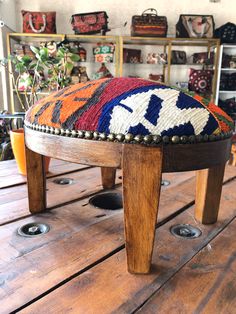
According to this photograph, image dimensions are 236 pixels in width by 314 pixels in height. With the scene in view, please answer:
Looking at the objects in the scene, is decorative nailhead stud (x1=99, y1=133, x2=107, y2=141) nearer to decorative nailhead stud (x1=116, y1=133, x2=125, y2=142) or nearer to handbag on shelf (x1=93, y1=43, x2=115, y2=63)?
decorative nailhead stud (x1=116, y1=133, x2=125, y2=142)

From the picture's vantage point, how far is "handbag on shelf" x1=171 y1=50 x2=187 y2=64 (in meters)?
3.35

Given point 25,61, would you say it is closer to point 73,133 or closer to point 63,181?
point 63,181

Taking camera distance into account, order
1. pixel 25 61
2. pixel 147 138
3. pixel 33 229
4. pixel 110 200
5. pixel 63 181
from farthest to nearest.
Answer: pixel 25 61, pixel 63 181, pixel 110 200, pixel 33 229, pixel 147 138

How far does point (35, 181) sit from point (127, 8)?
3.31 meters

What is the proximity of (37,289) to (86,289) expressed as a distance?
8cm

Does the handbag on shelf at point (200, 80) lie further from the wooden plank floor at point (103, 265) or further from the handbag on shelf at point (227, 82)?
the wooden plank floor at point (103, 265)

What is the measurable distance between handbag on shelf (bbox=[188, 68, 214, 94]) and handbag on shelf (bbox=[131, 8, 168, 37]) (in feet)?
1.92

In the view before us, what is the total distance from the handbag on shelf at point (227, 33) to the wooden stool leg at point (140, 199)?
3.30 m

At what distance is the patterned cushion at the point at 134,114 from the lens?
17.3 inches

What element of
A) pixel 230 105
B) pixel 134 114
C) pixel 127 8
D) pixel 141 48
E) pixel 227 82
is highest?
pixel 127 8

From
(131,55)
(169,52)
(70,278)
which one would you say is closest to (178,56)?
(169,52)

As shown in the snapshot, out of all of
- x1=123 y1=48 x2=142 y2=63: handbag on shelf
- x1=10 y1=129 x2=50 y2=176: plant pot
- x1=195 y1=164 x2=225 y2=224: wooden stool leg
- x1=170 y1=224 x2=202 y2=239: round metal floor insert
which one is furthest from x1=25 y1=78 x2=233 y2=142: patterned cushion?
x1=123 y1=48 x2=142 y2=63: handbag on shelf

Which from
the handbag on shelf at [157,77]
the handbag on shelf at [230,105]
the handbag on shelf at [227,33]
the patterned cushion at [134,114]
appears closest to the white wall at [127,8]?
the handbag on shelf at [227,33]

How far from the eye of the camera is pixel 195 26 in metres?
3.14
